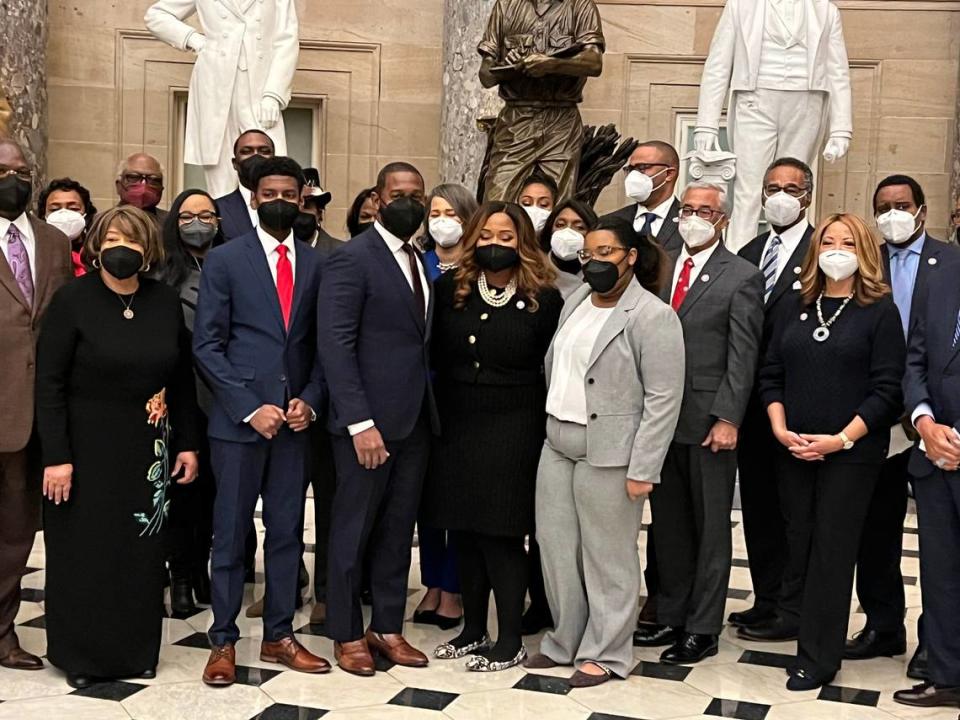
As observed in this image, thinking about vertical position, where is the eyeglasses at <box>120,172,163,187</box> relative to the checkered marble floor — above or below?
above

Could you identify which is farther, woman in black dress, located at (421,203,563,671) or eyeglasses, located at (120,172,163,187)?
eyeglasses, located at (120,172,163,187)

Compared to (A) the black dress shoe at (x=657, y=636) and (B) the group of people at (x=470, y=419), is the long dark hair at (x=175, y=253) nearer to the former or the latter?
(B) the group of people at (x=470, y=419)

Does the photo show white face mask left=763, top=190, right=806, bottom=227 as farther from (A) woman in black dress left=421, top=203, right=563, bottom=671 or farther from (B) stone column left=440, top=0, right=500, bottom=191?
(B) stone column left=440, top=0, right=500, bottom=191

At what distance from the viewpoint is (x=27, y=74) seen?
1147 cm

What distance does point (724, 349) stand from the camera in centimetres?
580

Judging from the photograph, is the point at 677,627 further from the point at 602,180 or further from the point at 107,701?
the point at 602,180

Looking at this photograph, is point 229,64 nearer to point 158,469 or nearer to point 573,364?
point 158,469

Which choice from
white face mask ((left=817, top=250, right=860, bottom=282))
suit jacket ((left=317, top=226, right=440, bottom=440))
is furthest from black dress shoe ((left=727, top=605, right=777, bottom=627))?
suit jacket ((left=317, top=226, right=440, bottom=440))

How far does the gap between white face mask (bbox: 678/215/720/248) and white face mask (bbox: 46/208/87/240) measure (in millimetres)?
2810

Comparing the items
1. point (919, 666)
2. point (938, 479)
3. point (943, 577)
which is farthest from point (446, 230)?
point (919, 666)

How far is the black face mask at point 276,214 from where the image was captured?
548 cm

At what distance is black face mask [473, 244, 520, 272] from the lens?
5.53m

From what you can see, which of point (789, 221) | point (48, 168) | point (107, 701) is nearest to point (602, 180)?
point (789, 221)

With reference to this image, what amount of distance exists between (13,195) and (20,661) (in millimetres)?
1855
